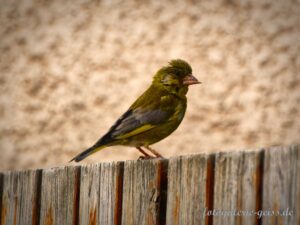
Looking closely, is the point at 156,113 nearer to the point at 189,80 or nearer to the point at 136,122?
the point at 136,122

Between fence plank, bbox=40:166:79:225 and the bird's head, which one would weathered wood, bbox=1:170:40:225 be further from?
the bird's head

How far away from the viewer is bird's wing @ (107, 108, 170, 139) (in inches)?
155

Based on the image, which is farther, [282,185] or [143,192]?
[143,192]

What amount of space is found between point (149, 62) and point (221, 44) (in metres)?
0.57

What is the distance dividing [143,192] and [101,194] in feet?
0.95

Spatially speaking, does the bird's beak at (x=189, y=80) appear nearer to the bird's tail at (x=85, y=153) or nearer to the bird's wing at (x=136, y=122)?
the bird's wing at (x=136, y=122)

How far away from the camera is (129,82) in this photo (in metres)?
4.90

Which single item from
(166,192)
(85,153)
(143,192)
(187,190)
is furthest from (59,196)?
(187,190)

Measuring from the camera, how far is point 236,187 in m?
2.41

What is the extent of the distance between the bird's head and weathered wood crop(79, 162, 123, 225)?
1.43 metres

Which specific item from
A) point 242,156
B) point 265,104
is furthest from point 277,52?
point 242,156

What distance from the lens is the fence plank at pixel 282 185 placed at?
219 cm

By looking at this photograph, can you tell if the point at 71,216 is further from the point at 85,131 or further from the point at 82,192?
the point at 85,131

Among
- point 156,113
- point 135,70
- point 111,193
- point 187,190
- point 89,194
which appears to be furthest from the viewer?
point 135,70
